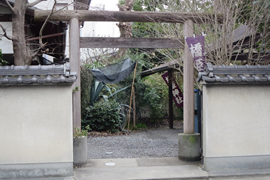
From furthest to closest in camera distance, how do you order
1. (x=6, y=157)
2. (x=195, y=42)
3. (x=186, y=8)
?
(x=186, y=8) < (x=195, y=42) < (x=6, y=157)

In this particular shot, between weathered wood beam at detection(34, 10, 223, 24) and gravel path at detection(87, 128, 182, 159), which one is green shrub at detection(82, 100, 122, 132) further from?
weathered wood beam at detection(34, 10, 223, 24)

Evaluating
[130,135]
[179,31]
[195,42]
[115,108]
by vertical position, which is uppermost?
[179,31]

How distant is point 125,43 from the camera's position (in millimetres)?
7379

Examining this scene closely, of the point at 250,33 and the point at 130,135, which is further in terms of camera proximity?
the point at 130,135

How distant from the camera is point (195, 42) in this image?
7113 mm

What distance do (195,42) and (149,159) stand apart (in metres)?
3.40

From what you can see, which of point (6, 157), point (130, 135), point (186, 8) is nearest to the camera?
point (6, 157)

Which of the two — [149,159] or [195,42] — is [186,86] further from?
[149,159]

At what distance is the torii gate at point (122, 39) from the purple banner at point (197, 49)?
0.39 metres

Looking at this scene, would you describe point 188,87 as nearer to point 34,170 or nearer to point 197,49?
point 197,49

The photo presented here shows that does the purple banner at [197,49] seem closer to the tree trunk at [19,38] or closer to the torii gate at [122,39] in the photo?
the torii gate at [122,39]

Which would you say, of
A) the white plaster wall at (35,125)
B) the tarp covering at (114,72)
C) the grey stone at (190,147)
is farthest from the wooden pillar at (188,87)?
the tarp covering at (114,72)

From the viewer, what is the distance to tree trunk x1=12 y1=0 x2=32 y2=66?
7.31 metres

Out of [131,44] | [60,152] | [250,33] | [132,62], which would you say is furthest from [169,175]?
[132,62]
